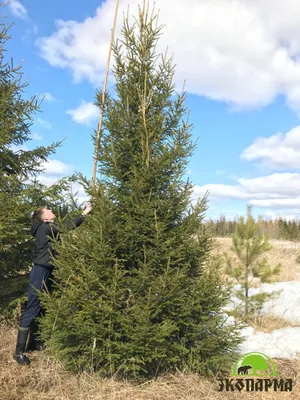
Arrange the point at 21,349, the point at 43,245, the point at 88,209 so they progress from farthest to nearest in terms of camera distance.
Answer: the point at 43,245 < the point at 21,349 < the point at 88,209

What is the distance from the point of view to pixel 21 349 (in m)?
4.66

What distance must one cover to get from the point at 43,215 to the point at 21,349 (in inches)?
74.1

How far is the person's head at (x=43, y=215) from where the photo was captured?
5115 millimetres

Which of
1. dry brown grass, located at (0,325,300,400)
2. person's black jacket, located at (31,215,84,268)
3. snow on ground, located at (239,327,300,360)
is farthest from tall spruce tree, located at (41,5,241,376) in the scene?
snow on ground, located at (239,327,300,360)

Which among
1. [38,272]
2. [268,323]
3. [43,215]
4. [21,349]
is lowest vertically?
[21,349]

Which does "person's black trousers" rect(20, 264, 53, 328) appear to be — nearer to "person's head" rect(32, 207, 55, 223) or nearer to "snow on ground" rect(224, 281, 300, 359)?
"person's head" rect(32, 207, 55, 223)

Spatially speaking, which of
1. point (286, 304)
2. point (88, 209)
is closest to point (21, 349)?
point (88, 209)

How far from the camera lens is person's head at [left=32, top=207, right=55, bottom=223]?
5.11 metres

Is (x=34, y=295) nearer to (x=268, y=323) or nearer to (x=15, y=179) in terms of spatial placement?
(x=15, y=179)

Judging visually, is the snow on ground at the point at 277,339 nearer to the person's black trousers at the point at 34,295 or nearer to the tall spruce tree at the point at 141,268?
the tall spruce tree at the point at 141,268

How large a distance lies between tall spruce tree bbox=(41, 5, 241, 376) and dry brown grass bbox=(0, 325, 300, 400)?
0.15 metres

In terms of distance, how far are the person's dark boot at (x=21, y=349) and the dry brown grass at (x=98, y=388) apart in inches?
8.9

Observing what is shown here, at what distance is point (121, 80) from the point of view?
187 inches

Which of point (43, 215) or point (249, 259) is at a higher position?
point (43, 215)
